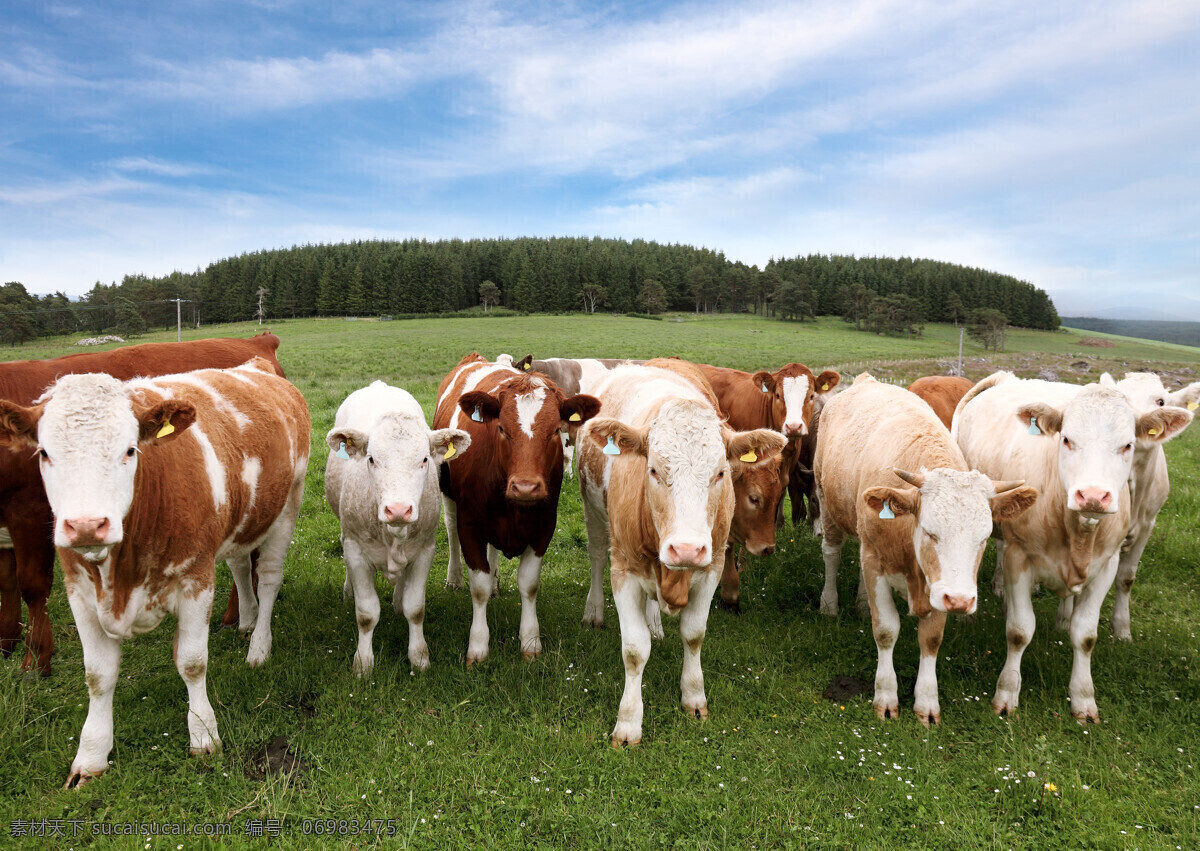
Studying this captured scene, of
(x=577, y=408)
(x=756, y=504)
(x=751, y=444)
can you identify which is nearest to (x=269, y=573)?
(x=577, y=408)

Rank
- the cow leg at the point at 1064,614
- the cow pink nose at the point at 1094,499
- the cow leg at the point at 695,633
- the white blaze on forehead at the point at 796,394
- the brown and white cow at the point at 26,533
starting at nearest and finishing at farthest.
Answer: the cow pink nose at the point at 1094,499 → the cow leg at the point at 695,633 → the brown and white cow at the point at 26,533 → the cow leg at the point at 1064,614 → the white blaze on forehead at the point at 796,394

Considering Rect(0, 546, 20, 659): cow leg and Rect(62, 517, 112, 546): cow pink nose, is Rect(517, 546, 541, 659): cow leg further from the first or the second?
Rect(0, 546, 20, 659): cow leg

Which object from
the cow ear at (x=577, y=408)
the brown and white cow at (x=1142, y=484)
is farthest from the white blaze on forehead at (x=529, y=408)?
the brown and white cow at (x=1142, y=484)

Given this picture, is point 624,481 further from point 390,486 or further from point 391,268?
point 391,268

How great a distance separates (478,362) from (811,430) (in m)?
4.84

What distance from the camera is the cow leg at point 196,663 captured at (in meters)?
4.36

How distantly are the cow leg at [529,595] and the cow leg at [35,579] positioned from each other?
378cm

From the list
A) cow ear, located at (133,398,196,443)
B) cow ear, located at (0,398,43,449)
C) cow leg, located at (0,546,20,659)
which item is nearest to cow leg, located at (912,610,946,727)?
cow ear, located at (133,398,196,443)

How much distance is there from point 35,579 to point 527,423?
4.13 metres

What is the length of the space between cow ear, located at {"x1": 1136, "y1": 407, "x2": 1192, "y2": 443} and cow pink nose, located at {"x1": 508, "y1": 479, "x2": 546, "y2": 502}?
4.63 m

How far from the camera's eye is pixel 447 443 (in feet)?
17.6

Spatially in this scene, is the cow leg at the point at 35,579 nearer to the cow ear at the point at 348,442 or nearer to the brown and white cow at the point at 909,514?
the cow ear at the point at 348,442

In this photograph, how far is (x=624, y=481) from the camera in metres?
5.10

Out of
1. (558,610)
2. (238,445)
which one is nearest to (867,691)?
(558,610)
